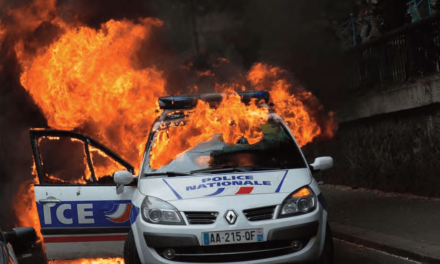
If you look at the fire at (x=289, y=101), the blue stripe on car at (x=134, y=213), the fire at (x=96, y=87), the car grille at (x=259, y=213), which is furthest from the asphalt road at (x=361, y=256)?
the fire at (x=96, y=87)

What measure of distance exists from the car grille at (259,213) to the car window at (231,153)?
0.83 metres

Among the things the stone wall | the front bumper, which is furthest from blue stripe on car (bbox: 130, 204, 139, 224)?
the stone wall

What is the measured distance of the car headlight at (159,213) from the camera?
4.74 metres

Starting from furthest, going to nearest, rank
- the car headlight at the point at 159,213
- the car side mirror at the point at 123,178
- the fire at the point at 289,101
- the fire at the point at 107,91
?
1. the fire at the point at 289,101
2. the fire at the point at 107,91
3. the car side mirror at the point at 123,178
4. the car headlight at the point at 159,213


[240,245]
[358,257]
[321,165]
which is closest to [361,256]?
[358,257]

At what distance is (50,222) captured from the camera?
18.6ft

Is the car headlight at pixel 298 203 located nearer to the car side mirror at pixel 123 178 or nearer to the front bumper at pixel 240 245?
the front bumper at pixel 240 245

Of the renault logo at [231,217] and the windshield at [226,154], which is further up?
the windshield at [226,154]

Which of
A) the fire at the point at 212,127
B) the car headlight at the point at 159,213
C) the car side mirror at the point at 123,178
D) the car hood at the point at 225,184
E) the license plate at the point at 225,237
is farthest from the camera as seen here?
the fire at the point at 212,127

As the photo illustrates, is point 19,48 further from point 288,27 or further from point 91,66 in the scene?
point 288,27

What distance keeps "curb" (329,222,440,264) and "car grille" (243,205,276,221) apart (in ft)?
7.31

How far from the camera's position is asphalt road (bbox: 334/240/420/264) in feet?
20.4

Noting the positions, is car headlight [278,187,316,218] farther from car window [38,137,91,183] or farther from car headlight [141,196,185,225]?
car window [38,137,91,183]

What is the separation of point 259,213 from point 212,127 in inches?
63.0
